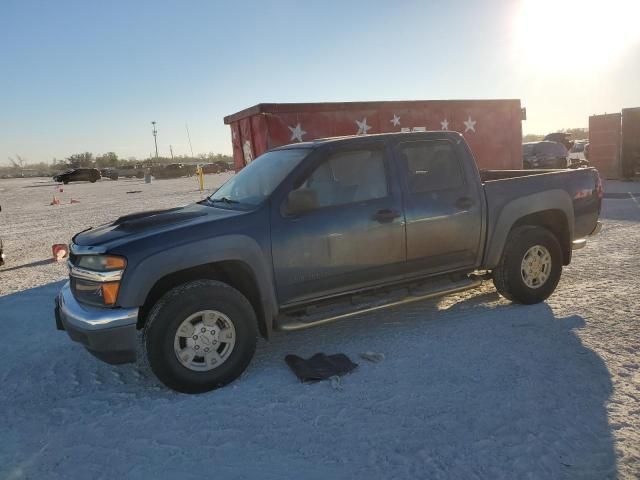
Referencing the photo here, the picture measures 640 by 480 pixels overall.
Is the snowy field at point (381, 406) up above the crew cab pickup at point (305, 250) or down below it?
below

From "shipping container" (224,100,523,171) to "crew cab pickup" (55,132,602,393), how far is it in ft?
13.7

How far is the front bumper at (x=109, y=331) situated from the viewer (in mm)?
3336

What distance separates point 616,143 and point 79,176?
135 feet

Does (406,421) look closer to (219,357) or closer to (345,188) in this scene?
(219,357)

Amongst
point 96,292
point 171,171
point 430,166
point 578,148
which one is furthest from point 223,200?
point 578,148

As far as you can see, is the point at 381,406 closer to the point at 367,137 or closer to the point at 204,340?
the point at 204,340

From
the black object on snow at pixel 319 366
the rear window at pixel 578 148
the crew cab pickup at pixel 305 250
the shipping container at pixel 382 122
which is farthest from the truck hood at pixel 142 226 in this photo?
the rear window at pixel 578 148

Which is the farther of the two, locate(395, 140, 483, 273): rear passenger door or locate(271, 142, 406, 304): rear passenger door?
locate(395, 140, 483, 273): rear passenger door

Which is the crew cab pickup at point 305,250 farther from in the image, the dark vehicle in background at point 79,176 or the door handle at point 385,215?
the dark vehicle in background at point 79,176

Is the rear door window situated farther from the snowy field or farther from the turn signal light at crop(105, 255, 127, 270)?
the turn signal light at crop(105, 255, 127, 270)

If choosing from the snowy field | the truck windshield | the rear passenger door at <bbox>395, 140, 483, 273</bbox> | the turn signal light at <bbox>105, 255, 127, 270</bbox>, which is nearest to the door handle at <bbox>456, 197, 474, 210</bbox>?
the rear passenger door at <bbox>395, 140, 483, 273</bbox>

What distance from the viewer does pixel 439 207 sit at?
4.44 meters

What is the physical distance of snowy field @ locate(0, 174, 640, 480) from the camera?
2674 millimetres

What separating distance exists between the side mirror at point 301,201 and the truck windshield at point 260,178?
29 centimetres
